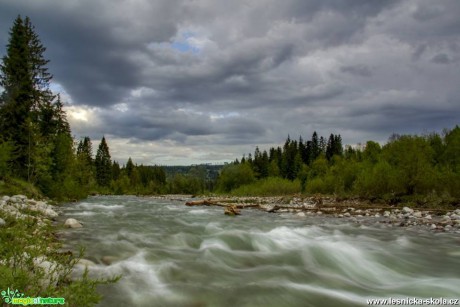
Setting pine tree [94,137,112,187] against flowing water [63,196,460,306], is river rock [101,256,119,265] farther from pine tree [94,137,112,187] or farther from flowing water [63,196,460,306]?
pine tree [94,137,112,187]

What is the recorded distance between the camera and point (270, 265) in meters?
8.88

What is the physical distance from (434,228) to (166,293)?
42.8ft

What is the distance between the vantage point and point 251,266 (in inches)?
351

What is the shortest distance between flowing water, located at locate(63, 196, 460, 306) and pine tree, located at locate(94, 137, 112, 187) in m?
97.4

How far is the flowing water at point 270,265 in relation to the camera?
6488 millimetres

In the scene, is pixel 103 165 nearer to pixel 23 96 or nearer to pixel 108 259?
pixel 23 96

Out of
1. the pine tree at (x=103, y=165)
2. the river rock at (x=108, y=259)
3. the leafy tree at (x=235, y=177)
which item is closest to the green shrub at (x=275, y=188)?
the leafy tree at (x=235, y=177)

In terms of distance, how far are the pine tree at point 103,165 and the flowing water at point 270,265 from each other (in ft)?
319

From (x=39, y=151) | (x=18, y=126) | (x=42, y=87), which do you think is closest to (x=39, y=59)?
(x=42, y=87)

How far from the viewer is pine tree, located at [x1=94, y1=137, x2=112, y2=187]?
346ft

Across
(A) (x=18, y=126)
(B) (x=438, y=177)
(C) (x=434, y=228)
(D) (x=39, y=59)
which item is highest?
(D) (x=39, y=59)

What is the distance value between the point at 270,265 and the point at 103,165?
107256 millimetres

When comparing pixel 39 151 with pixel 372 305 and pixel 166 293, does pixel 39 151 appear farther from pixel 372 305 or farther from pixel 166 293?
pixel 372 305

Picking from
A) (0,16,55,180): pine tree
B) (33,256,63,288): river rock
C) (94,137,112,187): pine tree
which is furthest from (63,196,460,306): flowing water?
(94,137,112,187): pine tree
